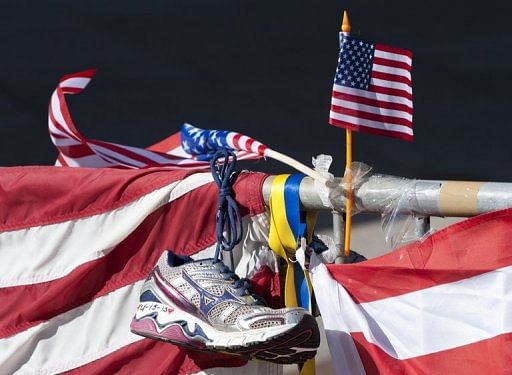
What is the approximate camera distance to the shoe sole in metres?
2.47

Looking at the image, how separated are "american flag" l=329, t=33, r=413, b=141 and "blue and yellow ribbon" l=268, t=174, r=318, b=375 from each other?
0.79ft

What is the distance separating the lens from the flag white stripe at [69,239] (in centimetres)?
291

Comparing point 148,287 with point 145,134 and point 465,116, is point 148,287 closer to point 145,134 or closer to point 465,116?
point 145,134

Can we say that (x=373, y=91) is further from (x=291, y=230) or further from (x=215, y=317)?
(x=215, y=317)

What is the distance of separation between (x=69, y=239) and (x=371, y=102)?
1004 mm

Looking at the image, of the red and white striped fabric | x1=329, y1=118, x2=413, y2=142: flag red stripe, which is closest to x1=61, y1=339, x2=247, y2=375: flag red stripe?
the red and white striped fabric

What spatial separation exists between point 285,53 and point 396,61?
470 cm

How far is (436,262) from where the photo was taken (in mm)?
2543

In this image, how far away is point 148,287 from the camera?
2738 millimetres

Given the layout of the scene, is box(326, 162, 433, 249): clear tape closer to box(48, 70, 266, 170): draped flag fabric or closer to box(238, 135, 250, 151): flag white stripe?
box(238, 135, 250, 151): flag white stripe

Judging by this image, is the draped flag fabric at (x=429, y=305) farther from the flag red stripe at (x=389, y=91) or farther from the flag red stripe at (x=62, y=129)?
the flag red stripe at (x=62, y=129)

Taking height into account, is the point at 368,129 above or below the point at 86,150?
above

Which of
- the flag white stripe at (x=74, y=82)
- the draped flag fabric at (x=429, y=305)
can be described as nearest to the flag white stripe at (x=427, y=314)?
the draped flag fabric at (x=429, y=305)

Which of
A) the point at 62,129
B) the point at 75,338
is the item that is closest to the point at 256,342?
the point at 75,338
